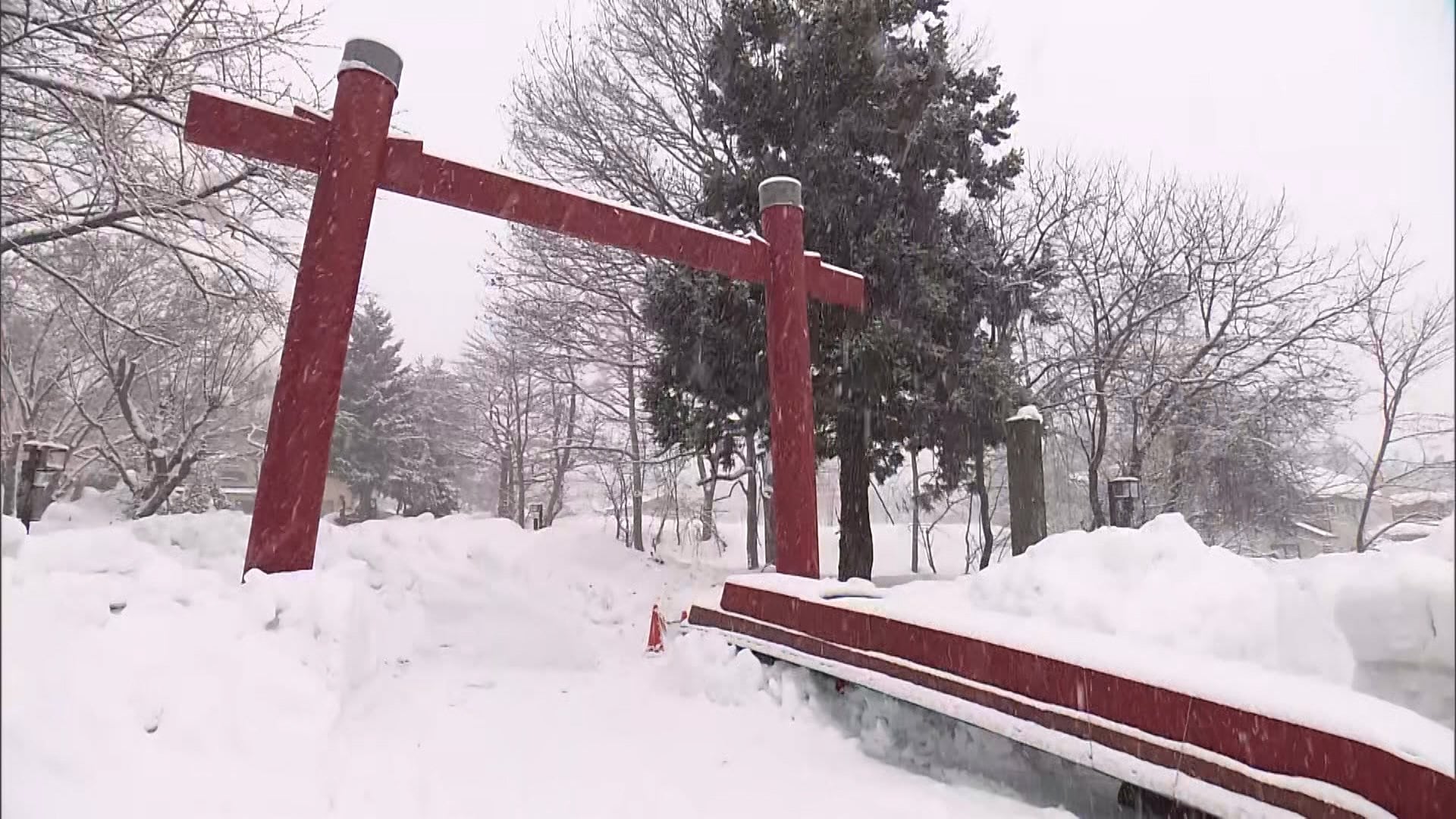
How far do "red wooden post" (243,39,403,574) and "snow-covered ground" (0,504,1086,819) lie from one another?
0.37 meters

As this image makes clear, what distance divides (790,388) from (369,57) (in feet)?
12.2

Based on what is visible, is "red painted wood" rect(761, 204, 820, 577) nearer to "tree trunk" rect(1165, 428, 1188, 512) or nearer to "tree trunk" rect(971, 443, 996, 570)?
"tree trunk" rect(971, 443, 996, 570)

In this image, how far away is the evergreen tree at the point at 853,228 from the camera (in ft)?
31.9

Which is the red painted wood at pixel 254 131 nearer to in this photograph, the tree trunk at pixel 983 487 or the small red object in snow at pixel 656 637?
the small red object in snow at pixel 656 637

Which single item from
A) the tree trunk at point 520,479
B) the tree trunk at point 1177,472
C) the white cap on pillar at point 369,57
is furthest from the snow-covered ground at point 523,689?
the tree trunk at point 520,479

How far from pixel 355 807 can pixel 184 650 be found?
74 centimetres

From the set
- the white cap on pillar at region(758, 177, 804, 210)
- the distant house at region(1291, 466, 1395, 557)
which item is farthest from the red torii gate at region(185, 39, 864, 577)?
the distant house at region(1291, 466, 1395, 557)

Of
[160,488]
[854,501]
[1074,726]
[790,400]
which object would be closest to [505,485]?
[160,488]

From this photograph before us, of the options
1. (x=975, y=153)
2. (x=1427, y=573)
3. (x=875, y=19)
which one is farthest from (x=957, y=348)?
(x=1427, y=573)

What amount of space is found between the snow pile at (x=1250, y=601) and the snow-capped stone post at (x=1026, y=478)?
3461 mm

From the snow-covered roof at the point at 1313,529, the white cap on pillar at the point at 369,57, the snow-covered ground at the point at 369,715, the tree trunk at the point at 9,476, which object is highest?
the white cap on pillar at the point at 369,57

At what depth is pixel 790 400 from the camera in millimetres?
6652

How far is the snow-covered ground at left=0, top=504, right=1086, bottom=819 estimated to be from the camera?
102 centimetres

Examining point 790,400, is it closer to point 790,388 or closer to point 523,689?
point 790,388
